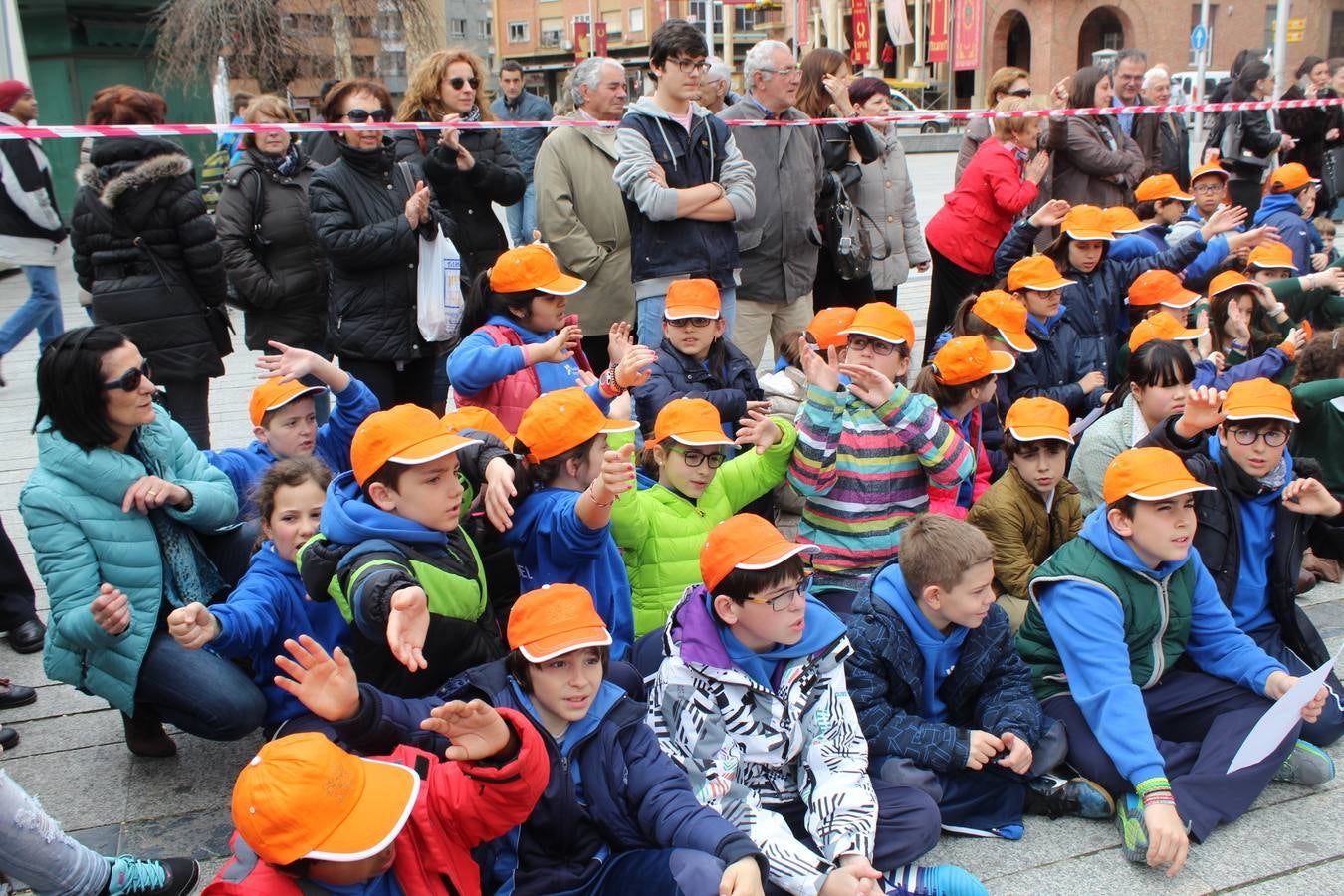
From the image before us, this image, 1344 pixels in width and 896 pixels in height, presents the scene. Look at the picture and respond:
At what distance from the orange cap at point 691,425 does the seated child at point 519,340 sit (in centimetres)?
53

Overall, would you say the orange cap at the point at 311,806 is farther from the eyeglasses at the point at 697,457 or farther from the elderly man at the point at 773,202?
the elderly man at the point at 773,202

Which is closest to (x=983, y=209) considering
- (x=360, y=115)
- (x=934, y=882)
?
(x=360, y=115)

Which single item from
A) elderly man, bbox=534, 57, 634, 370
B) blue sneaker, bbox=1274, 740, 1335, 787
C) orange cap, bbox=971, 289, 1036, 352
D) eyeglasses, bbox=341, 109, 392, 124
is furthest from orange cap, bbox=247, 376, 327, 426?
blue sneaker, bbox=1274, 740, 1335, 787

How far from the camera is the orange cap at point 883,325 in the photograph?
4.56m

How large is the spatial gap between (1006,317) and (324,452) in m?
3.23

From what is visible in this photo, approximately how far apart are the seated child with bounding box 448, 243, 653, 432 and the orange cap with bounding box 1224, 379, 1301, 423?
2.25m

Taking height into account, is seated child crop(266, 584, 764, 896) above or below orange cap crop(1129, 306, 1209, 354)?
below

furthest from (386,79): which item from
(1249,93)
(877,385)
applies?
(877,385)

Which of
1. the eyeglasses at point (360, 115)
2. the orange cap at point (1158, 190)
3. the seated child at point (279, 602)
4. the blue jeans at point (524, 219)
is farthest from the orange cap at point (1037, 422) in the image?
the blue jeans at point (524, 219)

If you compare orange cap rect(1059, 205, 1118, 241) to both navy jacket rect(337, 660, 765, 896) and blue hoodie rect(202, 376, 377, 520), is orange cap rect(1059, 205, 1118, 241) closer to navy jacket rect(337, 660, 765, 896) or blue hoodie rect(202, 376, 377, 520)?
blue hoodie rect(202, 376, 377, 520)

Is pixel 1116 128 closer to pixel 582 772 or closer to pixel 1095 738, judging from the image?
pixel 1095 738

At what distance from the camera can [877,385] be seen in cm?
424

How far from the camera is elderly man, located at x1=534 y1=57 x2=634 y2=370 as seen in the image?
245 inches

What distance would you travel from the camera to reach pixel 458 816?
8.48 ft
